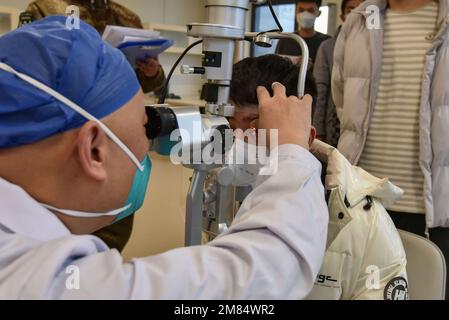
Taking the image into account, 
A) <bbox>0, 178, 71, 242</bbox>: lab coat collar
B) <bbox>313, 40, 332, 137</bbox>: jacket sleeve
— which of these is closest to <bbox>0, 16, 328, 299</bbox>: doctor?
<bbox>0, 178, 71, 242</bbox>: lab coat collar

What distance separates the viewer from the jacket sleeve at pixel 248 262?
23.2 inches

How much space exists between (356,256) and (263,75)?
0.57 meters

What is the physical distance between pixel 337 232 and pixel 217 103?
1.21 ft

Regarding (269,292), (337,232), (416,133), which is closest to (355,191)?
(337,232)

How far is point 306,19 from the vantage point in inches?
112

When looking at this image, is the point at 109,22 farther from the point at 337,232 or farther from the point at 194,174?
the point at 337,232

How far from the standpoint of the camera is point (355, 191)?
39.5 inches

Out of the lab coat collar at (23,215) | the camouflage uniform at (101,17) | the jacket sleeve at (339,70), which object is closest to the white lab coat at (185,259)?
the lab coat collar at (23,215)

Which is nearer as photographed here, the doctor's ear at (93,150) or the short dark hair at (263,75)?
the doctor's ear at (93,150)

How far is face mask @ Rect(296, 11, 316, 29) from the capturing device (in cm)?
286

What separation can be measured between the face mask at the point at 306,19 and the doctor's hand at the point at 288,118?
217cm

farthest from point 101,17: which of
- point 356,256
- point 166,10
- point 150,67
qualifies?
point 166,10

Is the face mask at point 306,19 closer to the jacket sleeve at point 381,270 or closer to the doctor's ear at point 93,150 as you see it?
the jacket sleeve at point 381,270

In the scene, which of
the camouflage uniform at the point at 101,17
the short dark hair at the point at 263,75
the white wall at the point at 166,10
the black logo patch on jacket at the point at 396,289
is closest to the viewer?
the black logo patch on jacket at the point at 396,289
